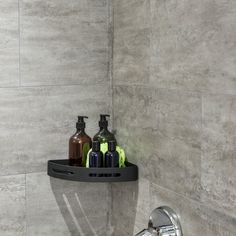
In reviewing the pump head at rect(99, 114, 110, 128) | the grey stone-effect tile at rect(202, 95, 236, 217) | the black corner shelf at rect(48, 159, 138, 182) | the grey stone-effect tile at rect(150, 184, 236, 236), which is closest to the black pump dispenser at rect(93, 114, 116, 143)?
the pump head at rect(99, 114, 110, 128)

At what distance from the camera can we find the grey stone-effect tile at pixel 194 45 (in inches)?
45.1

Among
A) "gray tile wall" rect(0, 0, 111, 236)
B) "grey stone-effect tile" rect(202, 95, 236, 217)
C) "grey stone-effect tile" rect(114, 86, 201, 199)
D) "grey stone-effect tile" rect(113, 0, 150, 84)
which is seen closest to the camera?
"grey stone-effect tile" rect(202, 95, 236, 217)

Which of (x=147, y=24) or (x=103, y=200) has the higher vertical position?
(x=147, y=24)

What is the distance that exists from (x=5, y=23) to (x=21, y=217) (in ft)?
2.27

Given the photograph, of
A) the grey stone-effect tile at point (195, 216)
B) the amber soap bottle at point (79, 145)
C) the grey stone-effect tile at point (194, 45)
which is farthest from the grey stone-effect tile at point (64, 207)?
the grey stone-effect tile at point (194, 45)

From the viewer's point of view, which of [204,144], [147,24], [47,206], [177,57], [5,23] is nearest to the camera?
[204,144]

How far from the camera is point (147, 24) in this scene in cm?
151

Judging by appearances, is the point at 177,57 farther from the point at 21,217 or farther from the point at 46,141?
the point at 21,217

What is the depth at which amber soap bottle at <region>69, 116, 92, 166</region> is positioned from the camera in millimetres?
1664

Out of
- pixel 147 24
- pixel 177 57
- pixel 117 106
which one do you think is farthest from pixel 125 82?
pixel 177 57

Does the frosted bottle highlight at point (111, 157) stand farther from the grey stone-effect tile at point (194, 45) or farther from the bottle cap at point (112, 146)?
the grey stone-effect tile at point (194, 45)

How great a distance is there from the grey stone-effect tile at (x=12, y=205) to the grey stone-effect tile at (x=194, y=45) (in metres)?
0.61

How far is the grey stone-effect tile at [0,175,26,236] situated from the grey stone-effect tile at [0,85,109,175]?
0.04 m

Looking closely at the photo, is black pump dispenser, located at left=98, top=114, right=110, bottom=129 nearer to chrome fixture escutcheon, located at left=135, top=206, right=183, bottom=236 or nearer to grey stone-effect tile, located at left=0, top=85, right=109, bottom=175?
grey stone-effect tile, located at left=0, top=85, right=109, bottom=175
